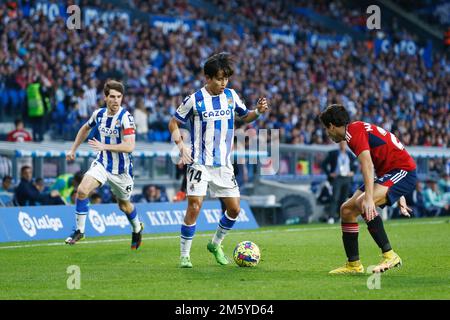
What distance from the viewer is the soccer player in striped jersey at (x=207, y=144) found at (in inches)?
453

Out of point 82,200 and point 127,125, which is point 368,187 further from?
point 82,200

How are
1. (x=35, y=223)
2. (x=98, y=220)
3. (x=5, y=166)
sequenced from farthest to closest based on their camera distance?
(x=5, y=166) → (x=98, y=220) → (x=35, y=223)

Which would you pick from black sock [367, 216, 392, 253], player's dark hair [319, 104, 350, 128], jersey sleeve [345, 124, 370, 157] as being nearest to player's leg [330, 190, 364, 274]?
black sock [367, 216, 392, 253]

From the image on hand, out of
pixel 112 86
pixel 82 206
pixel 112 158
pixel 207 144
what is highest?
pixel 112 86

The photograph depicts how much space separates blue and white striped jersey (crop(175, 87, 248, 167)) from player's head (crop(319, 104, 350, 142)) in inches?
66.8

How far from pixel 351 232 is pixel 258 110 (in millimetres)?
2090

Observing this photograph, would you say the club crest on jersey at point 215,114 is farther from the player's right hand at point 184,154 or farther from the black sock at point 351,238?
the black sock at point 351,238

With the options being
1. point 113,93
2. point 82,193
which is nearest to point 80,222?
point 82,193

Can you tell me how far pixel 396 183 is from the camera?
417 inches

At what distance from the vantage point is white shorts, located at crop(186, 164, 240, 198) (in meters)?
11.5

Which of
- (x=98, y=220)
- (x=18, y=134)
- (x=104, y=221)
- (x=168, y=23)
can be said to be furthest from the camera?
(x=168, y=23)

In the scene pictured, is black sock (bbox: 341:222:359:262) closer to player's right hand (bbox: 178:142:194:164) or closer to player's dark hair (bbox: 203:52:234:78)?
player's right hand (bbox: 178:142:194:164)

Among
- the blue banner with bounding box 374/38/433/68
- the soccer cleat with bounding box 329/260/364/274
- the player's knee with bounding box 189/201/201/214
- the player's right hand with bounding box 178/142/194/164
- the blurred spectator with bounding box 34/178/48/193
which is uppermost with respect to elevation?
the blue banner with bounding box 374/38/433/68

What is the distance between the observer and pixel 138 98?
26.6m
